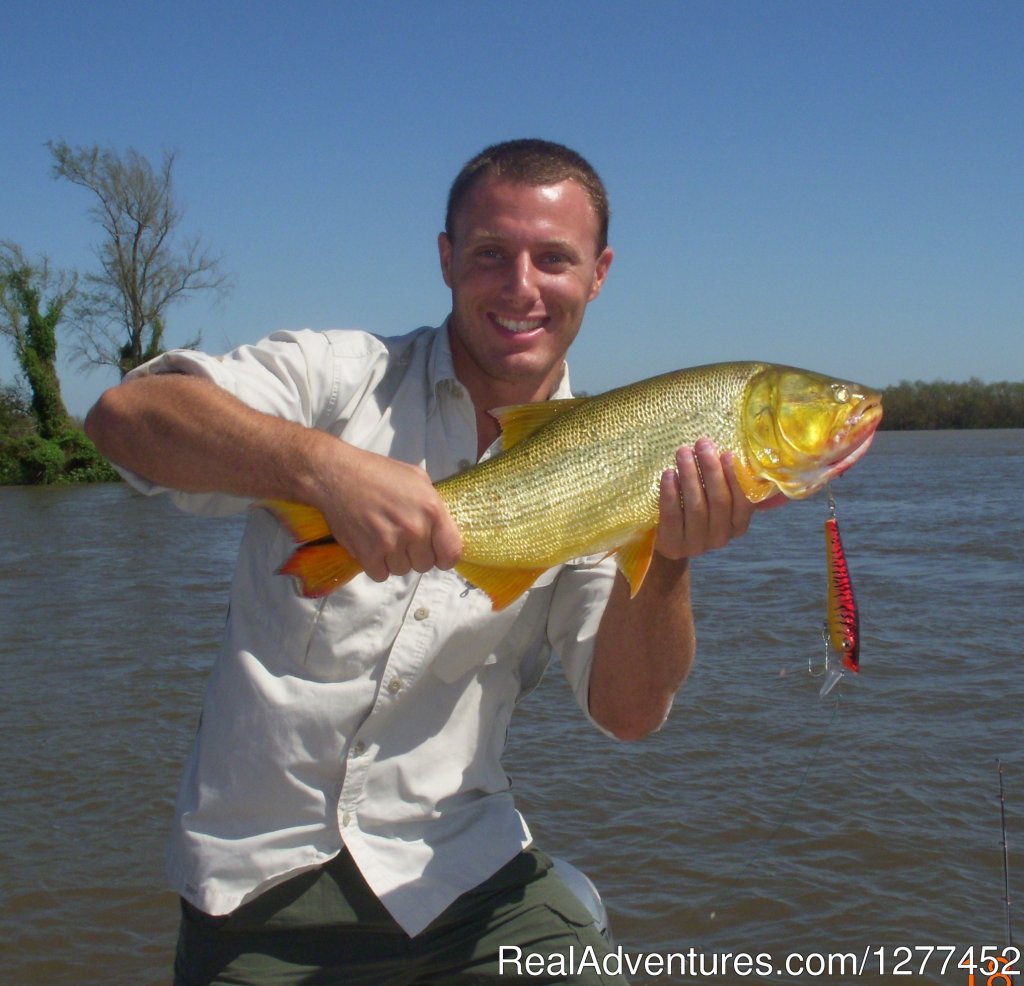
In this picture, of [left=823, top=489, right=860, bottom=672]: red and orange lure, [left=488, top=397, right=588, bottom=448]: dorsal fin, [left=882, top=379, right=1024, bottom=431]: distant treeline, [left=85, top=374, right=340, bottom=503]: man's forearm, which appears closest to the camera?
[left=85, top=374, right=340, bottom=503]: man's forearm

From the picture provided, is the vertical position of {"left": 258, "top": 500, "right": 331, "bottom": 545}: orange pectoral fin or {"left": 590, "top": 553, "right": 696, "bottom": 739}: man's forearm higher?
{"left": 258, "top": 500, "right": 331, "bottom": 545}: orange pectoral fin

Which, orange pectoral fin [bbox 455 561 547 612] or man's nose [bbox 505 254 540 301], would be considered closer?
orange pectoral fin [bbox 455 561 547 612]

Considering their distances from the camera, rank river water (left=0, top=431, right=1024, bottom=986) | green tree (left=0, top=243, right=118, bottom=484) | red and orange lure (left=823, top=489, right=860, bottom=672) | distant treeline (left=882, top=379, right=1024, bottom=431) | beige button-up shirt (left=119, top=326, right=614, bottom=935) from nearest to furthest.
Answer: beige button-up shirt (left=119, top=326, right=614, bottom=935) → red and orange lure (left=823, top=489, right=860, bottom=672) → river water (left=0, top=431, right=1024, bottom=986) → green tree (left=0, top=243, right=118, bottom=484) → distant treeline (left=882, top=379, right=1024, bottom=431)

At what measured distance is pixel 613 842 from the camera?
572 cm

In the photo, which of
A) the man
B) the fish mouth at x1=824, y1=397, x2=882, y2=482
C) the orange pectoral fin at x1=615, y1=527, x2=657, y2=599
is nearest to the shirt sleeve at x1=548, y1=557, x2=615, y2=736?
the man

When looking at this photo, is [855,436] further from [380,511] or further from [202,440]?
[202,440]

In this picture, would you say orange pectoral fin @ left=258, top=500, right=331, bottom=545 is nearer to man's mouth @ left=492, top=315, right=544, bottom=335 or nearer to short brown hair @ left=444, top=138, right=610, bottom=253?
man's mouth @ left=492, top=315, right=544, bottom=335

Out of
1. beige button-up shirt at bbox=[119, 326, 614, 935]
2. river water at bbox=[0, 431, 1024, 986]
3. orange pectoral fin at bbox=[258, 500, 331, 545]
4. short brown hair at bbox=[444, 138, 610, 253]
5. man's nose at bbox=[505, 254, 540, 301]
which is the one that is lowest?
river water at bbox=[0, 431, 1024, 986]

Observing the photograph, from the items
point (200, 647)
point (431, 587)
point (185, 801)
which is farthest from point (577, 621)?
point (200, 647)

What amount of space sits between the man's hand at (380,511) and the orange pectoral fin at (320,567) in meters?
0.03

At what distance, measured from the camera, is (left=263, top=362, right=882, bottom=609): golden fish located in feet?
9.52

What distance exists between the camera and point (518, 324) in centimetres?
346

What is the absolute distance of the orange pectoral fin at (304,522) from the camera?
8.52 feet

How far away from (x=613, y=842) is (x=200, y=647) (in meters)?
5.87
